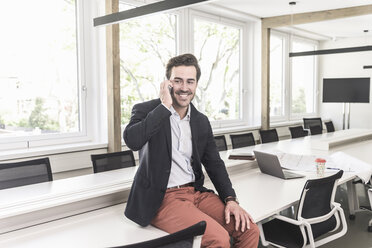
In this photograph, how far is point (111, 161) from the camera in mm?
3031

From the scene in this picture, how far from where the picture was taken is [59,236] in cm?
169

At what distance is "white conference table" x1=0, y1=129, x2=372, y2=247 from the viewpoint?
5.38ft

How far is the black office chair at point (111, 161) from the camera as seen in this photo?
2.92 m

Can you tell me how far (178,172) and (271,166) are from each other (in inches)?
46.2

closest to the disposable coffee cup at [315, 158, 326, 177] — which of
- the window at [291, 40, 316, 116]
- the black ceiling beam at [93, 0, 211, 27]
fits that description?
the black ceiling beam at [93, 0, 211, 27]

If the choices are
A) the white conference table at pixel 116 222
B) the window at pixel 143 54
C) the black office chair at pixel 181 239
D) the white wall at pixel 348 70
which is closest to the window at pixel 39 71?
the window at pixel 143 54

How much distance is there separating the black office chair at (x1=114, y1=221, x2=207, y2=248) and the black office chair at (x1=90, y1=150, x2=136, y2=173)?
1885 mm

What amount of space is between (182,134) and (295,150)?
257cm

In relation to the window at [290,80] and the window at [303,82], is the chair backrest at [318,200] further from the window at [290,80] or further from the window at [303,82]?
the window at [303,82]

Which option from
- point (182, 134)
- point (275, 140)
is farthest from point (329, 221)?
point (275, 140)

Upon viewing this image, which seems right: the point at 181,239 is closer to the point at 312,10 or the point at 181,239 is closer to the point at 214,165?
the point at 214,165

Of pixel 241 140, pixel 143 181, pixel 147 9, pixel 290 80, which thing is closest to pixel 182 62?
pixel 143 181

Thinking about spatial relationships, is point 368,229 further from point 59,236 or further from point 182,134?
point 59,236

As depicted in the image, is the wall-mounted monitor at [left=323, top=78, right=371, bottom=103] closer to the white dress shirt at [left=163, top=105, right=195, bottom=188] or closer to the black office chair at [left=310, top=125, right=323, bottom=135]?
the black office chair at [left=310, top=125, right=323, bottom=135]
